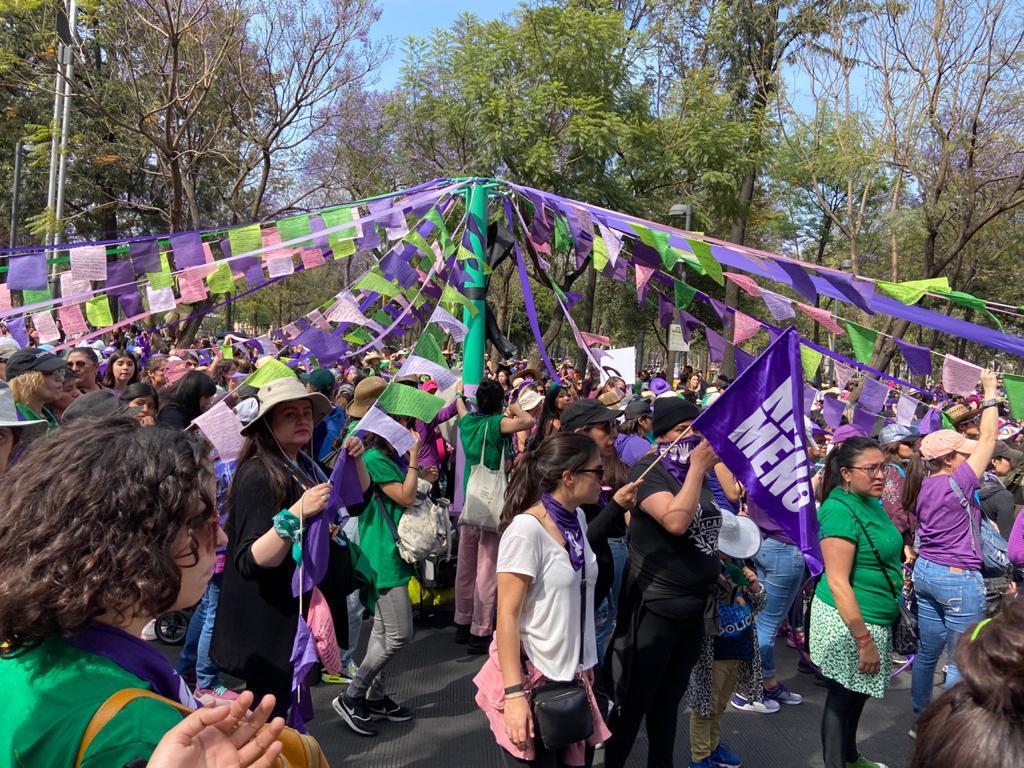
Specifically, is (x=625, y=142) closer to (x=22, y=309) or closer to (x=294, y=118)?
(x=294, y=118)

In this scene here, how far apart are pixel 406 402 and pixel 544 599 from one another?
50.8 inches

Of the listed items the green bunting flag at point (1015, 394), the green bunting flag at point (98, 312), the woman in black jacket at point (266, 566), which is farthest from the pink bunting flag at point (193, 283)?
the green bunting flag at point (1015, 394)

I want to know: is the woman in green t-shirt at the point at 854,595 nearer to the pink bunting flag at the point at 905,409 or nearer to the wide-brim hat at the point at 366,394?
the pink bunting flag at the point at 905,409

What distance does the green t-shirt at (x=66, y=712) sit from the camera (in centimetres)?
114

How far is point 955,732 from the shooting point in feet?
4.27

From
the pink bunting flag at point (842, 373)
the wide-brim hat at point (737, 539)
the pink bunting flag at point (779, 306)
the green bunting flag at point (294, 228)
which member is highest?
the green bunting flag at point (294, 228)

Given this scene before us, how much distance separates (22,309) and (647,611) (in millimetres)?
4134

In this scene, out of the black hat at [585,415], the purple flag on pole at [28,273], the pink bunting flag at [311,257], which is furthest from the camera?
the pink bunting flag at [311,257]

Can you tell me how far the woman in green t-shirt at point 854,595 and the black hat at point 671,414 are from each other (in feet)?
2.52

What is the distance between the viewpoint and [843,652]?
11.6 feet

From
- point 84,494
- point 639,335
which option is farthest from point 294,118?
point 639,335

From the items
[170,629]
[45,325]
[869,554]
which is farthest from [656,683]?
[45,325]

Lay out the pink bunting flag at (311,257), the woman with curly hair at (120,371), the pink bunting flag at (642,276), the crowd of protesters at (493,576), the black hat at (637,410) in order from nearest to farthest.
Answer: the crowd of protesters at (493,576) → the black hat at (637,410) → the pink bunting flag at (642,276) → the pink bunting flag at (311,257) → the woman with curly hair at (120,371)

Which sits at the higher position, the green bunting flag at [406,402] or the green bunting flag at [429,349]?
the green bunting flag at [429,349]
